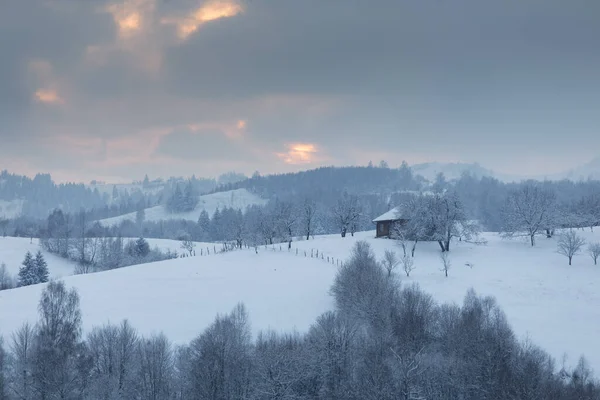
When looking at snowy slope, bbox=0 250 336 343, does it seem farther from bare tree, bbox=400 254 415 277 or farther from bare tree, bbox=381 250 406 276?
bare tree, bbox=400 254 415 277

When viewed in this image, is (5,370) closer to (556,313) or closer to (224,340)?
(224,340)

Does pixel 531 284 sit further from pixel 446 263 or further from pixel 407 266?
pixel 407 266

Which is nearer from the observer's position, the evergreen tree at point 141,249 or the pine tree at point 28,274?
the pine tree at point 28,274

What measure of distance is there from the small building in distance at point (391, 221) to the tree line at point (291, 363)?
101 ft

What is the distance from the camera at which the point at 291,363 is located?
31.8 m

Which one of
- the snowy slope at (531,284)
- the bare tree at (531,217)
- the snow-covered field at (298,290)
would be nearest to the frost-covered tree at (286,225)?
the snowy slope at (531,284)

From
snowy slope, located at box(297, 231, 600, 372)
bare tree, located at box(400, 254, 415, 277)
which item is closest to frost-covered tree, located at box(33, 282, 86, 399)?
snowy slope, located at box(297, 231, 600, 372)

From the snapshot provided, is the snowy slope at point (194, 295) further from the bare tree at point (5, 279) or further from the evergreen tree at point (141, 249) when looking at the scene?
the evergreen tree at point (141, 249)

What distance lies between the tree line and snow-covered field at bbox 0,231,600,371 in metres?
4.04

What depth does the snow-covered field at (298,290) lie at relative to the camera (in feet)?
132

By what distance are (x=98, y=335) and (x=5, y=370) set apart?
575 centimetres

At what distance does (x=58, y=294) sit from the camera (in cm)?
3594

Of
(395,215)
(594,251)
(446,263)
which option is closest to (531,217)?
(594,251)

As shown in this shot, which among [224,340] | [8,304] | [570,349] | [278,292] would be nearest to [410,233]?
[278,292]
